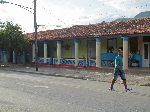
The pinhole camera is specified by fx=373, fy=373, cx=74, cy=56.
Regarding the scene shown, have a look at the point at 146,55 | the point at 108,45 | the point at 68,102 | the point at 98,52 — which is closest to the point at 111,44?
the point at 108,45

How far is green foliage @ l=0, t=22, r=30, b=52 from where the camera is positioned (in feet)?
133

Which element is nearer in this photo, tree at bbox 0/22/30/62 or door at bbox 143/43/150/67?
door at bbox 143/43/150/67

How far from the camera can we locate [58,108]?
1095cm

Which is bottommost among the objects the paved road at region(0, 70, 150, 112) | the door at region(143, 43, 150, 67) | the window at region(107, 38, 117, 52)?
the paved road at region(0, 70, 150, 112)

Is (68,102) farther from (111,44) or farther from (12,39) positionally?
(12,39)

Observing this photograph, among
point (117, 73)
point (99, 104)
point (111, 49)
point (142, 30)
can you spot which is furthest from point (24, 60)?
point (99, 104)

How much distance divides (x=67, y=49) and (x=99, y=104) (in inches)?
1127

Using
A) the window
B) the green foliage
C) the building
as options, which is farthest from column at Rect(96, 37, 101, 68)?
the green foliage

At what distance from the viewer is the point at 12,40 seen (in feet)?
133

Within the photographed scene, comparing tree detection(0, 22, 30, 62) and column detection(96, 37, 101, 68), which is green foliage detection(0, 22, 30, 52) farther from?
column detection(96, 37, 101, 68)

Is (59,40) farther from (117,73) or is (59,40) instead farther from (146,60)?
(117,73)

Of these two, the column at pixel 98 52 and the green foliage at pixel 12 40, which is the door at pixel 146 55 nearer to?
the column at pixel 98 52

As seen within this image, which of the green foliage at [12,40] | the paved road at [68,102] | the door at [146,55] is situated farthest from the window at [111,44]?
the paved road at [68,102]

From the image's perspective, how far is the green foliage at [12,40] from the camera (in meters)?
40.4
